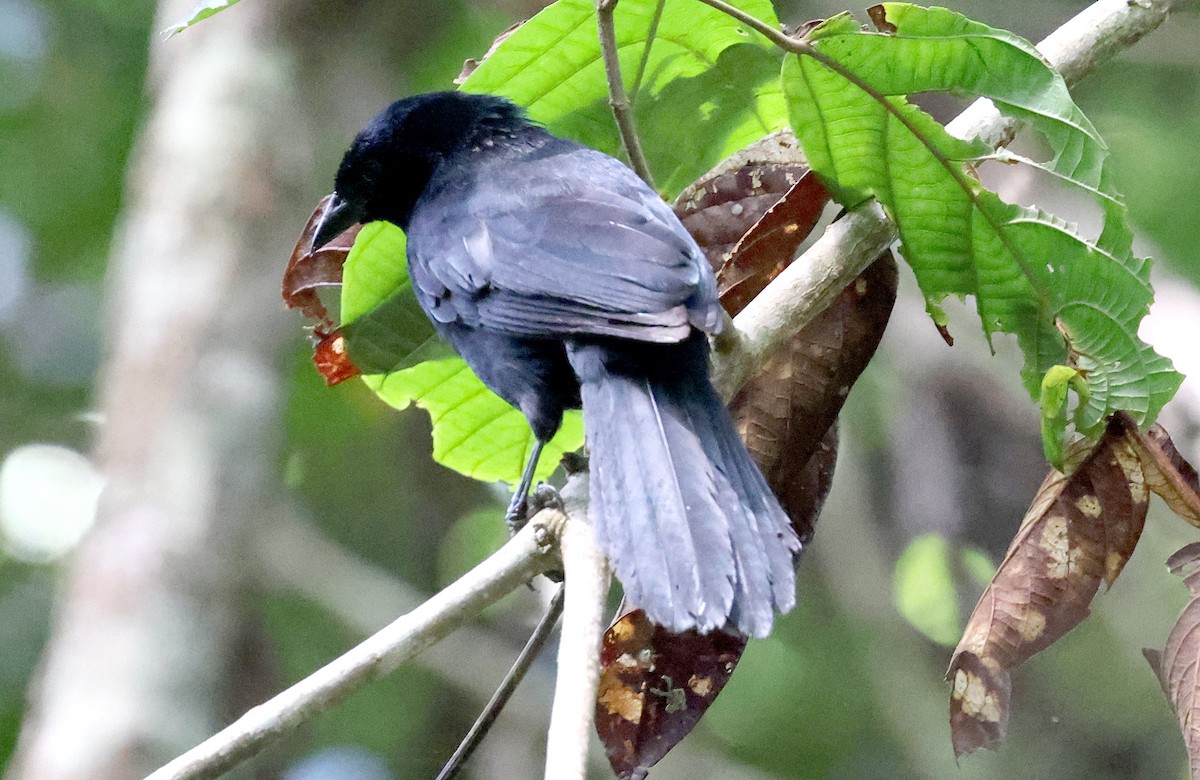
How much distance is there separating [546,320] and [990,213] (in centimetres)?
89

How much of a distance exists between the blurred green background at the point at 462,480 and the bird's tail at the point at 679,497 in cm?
217

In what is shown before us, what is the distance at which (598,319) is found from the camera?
235cm

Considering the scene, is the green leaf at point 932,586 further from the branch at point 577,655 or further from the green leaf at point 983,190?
the branch at point 577,655

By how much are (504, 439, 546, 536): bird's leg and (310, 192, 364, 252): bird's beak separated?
767 mm

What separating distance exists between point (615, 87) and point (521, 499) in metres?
0.99

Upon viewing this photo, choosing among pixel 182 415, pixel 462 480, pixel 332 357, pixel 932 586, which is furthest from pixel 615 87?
pixel 462 480

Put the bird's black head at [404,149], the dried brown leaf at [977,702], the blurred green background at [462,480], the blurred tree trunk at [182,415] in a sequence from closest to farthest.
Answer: the dried brown leaf at [977,702], the bird's black head at [404,149], the blurred tree trunk at [182,415], the blurred green background at [462,480]

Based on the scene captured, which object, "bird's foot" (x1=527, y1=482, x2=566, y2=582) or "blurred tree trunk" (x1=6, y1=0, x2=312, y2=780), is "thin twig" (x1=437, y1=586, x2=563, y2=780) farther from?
"blurred tree trunk" (x1=6, y1=0, x2=312, y2=780)

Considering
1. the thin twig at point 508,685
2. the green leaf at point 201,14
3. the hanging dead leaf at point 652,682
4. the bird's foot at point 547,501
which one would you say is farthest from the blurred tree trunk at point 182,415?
the green leaf at point 201,14

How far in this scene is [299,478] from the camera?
6.07m

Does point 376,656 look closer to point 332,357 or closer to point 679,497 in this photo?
point 679,497

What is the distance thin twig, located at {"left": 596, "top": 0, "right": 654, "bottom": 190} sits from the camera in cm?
230

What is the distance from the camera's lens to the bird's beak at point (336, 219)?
10.3 ft

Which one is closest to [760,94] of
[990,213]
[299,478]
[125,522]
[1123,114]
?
[990,213]
